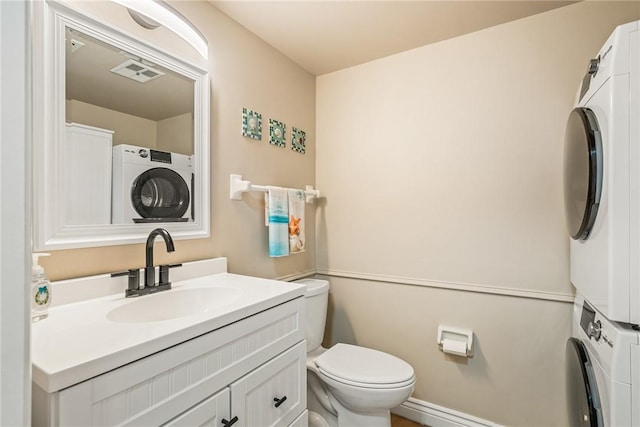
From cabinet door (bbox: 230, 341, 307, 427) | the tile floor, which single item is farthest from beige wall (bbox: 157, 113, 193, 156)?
the tile floor

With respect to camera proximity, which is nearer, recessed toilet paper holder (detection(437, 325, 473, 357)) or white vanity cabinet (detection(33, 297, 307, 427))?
white vanity cabinet (detection(33, 297, 307, 427))

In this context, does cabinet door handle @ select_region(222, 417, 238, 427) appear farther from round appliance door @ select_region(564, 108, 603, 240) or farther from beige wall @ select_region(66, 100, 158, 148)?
round appliance door @ select_region(564, 108, 603, 240)

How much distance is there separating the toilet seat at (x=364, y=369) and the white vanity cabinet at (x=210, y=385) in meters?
0.32

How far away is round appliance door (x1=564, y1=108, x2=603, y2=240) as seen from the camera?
1.00 m

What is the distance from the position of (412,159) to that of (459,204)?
0.39 metres

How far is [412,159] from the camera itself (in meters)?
1.95

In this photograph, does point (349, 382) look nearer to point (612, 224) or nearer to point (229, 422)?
point (229, 422)

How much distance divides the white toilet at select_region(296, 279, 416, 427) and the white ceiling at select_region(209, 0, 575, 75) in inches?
58.6

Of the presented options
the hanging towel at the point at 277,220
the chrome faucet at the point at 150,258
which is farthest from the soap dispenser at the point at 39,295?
the hanging towel at the point at 277,220

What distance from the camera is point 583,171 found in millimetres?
1082

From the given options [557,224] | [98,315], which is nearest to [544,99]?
[557,224]

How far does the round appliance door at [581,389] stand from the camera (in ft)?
3.41

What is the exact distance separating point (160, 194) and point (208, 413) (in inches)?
34.5

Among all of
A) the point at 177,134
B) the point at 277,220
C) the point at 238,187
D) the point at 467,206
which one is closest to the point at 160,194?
the point at 177,134
